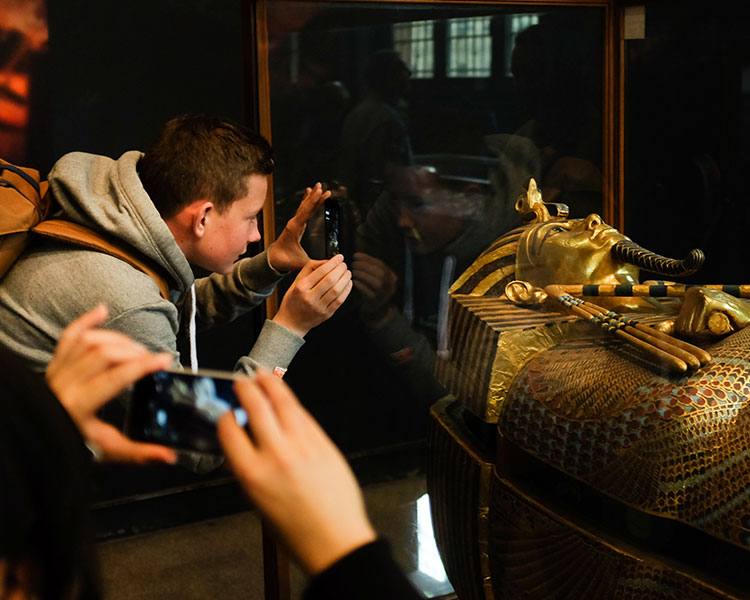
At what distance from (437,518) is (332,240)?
1.86 ft

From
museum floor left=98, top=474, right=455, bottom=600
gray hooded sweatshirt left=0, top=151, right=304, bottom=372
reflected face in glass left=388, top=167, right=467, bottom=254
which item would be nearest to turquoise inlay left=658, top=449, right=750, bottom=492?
gray hooded sweatshirt left=0, top=151, right=304, bottom=372

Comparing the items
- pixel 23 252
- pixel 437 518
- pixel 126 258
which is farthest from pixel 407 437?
pixel 23 252

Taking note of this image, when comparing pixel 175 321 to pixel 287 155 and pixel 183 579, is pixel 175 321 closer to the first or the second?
pixel 287 155

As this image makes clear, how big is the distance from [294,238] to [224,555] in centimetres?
89

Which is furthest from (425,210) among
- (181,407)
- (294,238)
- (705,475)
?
(181,407)

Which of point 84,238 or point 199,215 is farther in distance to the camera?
point 199,215

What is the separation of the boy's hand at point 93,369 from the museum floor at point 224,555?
1.02 meters

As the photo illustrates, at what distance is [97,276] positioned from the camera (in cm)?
131

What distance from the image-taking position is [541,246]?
1.44 meters

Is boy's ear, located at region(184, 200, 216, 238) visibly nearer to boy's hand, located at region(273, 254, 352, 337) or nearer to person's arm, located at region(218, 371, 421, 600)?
boy's hand, located at region(273, 254, 352, 337)

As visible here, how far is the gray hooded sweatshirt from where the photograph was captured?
1.31 metres

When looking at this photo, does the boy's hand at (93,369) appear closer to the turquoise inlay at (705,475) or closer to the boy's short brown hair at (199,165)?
the turquoise inlay at (705,475)

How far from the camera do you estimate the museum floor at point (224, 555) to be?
1.74m

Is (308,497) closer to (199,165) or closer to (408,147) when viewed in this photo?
(199,165)
